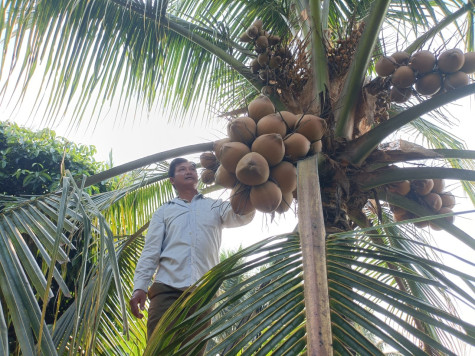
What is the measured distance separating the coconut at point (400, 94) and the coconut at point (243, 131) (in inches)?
32.8

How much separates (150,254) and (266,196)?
0.85m

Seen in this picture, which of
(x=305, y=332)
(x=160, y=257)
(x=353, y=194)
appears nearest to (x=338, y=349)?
(x=305, y=332)

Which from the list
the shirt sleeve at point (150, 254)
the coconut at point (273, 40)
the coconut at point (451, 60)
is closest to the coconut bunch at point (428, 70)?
the coconut at point (451, 60)

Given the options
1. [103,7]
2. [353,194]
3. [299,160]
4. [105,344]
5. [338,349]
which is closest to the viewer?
[338,349]

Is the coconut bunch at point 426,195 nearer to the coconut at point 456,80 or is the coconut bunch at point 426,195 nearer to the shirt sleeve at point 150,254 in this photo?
the coconut at point 456,80

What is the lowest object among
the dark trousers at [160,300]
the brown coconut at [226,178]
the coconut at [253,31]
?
the dark trousers at [160,300]

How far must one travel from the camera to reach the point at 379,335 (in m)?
1.03

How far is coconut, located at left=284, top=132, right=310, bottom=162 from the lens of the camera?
5.78 ft

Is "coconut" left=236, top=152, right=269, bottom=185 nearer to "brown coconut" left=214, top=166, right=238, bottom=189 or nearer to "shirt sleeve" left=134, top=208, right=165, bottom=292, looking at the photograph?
"brown coconut" left=214, top=166, right=238, bottom=189

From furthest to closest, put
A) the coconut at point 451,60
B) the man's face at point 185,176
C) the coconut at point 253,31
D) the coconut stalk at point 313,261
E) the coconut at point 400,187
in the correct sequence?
the man's face at point 185,176 → the coconut at point 253,31 → the coconut at point 400,187 → the coconut at point 451,60 → the coconut stalk at point 313,261

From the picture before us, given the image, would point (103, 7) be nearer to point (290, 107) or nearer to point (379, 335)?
point (290, 107)

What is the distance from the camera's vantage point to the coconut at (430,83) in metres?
2.14

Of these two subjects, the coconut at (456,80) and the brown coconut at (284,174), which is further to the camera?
the coconut at (456,80)

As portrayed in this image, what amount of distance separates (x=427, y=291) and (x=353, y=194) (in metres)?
0.69
